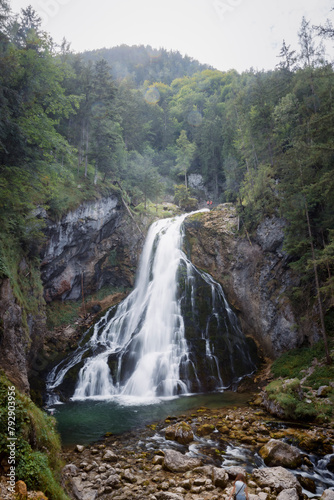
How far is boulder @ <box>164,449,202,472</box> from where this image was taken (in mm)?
6625

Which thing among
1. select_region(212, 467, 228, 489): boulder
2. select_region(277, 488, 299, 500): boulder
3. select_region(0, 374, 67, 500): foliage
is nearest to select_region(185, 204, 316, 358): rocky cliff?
select_region(277, 488, 299, 500): boulder

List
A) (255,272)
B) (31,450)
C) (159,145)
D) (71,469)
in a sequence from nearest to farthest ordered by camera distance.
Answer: (31,450)
(71,469)
(255,272)
(159,145)

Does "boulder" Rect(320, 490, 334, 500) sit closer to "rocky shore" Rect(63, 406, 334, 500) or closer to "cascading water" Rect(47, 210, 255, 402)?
"rocky shore" Rect(63, 406, 334, 500)

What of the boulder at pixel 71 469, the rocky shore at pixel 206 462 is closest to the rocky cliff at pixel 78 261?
the boulder at pixel 71 469

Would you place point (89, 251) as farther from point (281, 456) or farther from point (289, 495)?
point (289, 495)

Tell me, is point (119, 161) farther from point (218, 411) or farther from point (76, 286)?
point (218, 411)

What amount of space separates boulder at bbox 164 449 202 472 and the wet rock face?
15134mm

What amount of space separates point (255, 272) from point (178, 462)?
50.3 feet

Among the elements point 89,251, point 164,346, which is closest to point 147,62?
point 89,251

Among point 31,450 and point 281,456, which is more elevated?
point 31,450

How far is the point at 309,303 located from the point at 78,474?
14.7m

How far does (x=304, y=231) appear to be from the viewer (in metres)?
15.3

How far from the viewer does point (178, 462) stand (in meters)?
6.79

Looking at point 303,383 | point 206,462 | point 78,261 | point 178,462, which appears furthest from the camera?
point 78,261
